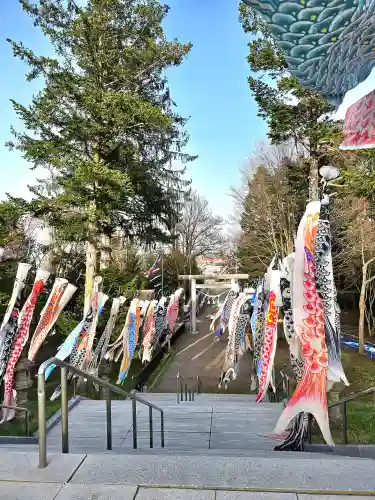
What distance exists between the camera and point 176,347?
2195cm

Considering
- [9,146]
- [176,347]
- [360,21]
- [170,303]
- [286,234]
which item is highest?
[9,146]

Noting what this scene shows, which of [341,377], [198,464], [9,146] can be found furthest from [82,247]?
[198,464]

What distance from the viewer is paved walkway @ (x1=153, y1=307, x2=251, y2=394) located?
557 inches

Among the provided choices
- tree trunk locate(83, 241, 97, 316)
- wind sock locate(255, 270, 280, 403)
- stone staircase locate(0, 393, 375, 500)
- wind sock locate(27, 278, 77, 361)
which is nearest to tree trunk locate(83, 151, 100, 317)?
tree trunk locate(83, 241, 97, 316)

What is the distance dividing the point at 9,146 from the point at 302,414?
519 inches

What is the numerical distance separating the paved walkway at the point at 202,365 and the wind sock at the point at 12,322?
7212 mm

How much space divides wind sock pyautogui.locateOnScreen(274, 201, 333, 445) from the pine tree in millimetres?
8657

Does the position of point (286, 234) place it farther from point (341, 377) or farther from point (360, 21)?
point (360, 21)

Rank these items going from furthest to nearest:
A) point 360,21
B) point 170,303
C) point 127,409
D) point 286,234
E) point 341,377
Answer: point 286,234 → point 170,303 → point 127,409 → point 341,377 → point 360,21

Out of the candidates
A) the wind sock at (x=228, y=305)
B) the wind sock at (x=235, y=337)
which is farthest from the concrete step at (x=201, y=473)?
the wind sock at (x=228, y=305)

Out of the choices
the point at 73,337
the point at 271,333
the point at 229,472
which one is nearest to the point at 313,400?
the point at 229,472

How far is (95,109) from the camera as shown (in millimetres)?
12984

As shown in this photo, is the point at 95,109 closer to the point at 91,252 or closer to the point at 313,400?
the point at 91,252

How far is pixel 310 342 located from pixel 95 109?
10.6m
